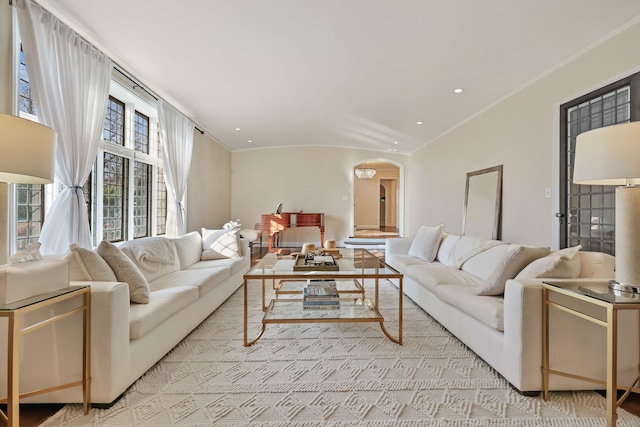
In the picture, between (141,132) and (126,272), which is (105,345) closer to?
(126,272)

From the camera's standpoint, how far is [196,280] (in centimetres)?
281

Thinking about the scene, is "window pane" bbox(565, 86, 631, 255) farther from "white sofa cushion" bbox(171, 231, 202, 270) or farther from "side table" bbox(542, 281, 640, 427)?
"white sofa cushion" bbox(171, 231, 202, 270)

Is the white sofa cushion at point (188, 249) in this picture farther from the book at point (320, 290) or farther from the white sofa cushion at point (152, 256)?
the book at point (320, 290)

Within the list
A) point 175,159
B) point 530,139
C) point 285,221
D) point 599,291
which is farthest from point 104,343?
point 285,221

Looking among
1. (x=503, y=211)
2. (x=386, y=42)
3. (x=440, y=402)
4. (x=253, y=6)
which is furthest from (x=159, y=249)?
(x=503, y=211)

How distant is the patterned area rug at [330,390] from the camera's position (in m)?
1.53

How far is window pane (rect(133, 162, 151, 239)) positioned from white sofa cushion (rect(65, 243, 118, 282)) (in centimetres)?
242

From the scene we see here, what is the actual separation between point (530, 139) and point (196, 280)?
13.2ft

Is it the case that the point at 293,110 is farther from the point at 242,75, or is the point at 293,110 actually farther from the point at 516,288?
the point at 516,288

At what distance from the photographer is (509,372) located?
1783 mm

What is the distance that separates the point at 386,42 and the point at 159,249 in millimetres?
3095

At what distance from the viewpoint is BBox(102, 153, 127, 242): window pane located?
11.7 feet

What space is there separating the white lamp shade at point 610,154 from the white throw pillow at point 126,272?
9.32 feet

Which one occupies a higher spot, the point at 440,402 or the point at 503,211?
the point at 503,211
